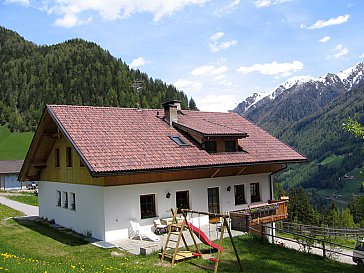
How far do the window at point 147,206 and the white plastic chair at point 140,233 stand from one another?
0.73 meters

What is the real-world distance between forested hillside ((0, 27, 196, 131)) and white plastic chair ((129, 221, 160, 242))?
330 ft

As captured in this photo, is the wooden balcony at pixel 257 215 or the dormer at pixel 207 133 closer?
the wooden balcony at pixel 257 215

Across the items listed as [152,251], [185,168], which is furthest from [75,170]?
[152,251]

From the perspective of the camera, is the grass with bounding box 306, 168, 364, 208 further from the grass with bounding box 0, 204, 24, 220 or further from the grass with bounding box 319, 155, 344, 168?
the grass with bounding box 0, 204, 24, 220

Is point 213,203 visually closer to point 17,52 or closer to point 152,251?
point 152,251

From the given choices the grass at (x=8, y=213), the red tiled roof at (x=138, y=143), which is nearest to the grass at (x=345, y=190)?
the red tiled roof at (x=138, y=143)

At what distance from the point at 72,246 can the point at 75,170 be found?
4.40 m

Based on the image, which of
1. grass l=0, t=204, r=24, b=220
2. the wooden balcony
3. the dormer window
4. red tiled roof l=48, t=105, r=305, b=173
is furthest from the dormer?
grass l=0, t=204, r=24, b=220

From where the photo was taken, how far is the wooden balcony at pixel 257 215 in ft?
57.0

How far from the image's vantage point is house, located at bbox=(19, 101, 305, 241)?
1652 cm

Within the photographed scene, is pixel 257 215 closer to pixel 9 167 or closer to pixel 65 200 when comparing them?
pixel 65 200

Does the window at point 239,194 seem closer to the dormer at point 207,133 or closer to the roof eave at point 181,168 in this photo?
the roof eave at point 181,168

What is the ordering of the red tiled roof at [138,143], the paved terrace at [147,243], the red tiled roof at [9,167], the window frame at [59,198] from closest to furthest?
the paved terrace at [147,243]
the red tiled roof at [138,143]
the window frame at [59,198]
the red tiled roof at [9,167]

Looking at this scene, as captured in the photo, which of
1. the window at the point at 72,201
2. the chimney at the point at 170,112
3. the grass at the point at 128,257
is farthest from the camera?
the chimney at the point at 170,112
